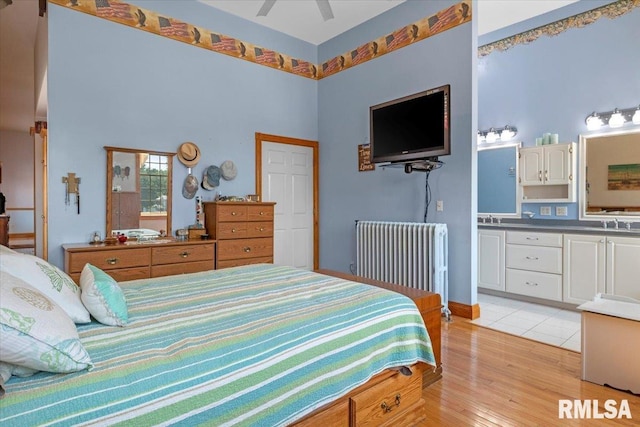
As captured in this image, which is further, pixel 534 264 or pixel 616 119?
pixel 534 264

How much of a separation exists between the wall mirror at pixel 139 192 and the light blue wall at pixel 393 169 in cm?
215

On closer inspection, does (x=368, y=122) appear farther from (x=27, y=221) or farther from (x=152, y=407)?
(x=27, y=221)

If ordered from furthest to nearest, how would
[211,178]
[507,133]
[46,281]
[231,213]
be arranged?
[507,133]
[211,178]
[231,213]
[46,281]

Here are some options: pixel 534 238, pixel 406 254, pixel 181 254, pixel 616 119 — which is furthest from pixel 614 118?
pixel 181 254

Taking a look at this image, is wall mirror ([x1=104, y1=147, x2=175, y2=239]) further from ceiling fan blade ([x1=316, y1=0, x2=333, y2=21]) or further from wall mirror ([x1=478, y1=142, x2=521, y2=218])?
wall mirror ([x1=478, y1=142, x2=521, y2=218])

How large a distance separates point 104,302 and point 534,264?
13.4ft

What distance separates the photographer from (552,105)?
420 centimetres

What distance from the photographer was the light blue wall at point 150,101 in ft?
10.5

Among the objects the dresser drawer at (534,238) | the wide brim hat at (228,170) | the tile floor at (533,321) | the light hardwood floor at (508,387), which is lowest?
the light hardwood floor at (508,387)

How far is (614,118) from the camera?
3699 mm

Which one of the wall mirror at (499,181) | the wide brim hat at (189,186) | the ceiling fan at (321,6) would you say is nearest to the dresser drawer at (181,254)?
the wide brim hat at (189,186)

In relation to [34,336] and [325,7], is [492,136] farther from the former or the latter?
[34,336]

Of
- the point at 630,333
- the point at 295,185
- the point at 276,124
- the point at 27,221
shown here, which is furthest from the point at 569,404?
the point at 27,221

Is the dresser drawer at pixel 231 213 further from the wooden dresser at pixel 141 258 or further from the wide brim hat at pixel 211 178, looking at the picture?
the wide brim hat at pixel 211 178
